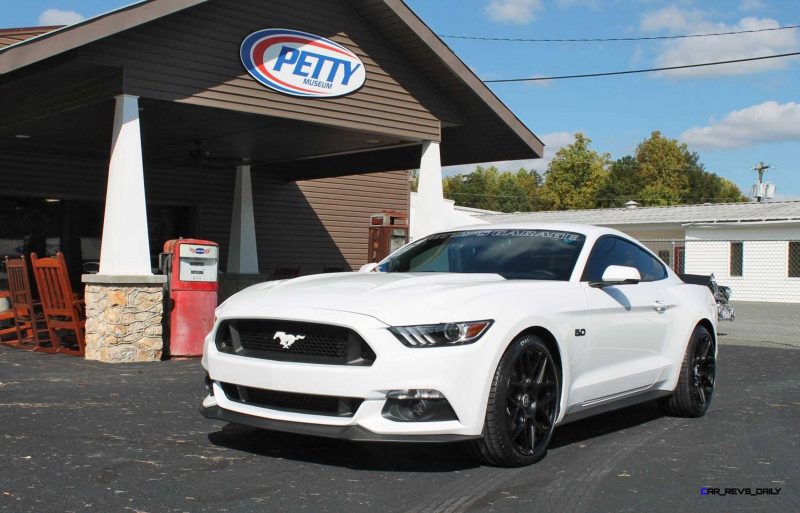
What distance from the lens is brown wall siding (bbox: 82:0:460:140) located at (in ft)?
35.1

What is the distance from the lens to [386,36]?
1333 cm

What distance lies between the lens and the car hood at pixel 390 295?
4.84 metres

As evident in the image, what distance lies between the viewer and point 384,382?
4.67 meters

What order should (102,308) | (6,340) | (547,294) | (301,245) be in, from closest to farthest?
(547,294)
(102,308)
(6,340)
(301,245)

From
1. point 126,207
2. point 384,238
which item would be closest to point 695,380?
point 126,207

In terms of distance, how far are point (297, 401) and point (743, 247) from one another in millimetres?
30852

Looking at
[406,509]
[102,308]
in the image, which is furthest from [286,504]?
[102,308]

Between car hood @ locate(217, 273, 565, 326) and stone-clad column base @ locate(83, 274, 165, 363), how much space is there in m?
4.80

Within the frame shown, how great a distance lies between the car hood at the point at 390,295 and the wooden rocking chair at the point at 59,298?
555cm

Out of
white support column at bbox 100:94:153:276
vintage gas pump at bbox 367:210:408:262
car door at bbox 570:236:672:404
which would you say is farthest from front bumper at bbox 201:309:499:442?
vintage gas pump at bbox 367:210:408:262

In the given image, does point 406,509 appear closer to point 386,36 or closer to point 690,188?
point 386,36

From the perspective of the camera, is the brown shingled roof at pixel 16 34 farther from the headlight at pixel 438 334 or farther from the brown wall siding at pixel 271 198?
the headlight at pixel 438 334

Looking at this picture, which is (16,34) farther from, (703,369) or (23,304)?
(703,369)

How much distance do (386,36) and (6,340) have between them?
7.12m
